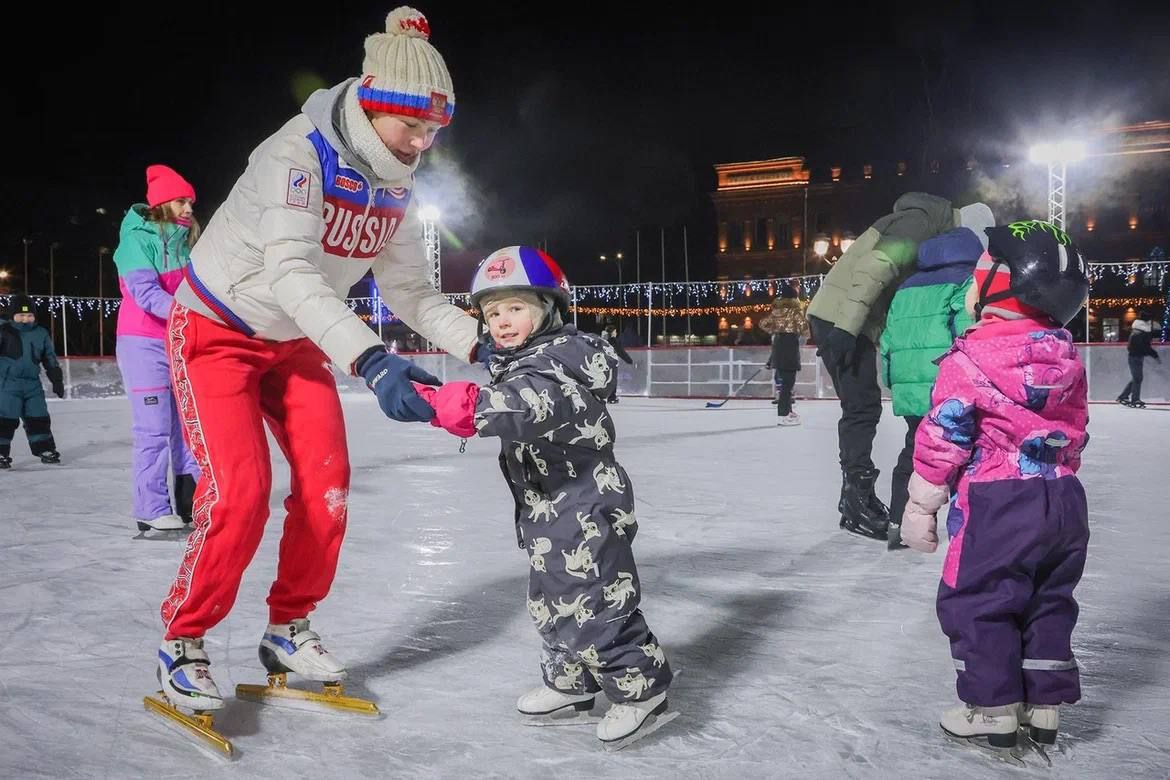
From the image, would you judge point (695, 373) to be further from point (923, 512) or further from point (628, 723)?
point (628, 723)

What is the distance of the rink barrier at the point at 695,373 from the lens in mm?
14391

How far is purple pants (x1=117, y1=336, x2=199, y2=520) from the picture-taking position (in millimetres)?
4242

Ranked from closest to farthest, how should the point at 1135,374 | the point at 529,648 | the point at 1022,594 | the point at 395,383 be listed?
the point at 395,383 → the point at 1022,594 → the point at 529,648 → the point at 1135,374

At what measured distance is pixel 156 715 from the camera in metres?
2.10

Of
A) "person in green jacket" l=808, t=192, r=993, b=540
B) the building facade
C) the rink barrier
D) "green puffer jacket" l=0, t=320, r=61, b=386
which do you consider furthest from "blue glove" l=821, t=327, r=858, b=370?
the building facade

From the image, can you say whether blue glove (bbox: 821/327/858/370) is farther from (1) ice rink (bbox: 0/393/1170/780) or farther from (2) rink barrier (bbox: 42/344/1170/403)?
(2) rink barrier (bbox: 42/344/1170/403)

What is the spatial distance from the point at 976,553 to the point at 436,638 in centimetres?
149

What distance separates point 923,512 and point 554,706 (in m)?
0.91

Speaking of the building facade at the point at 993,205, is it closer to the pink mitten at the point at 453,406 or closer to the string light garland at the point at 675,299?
the string light garland at the point at 675,299

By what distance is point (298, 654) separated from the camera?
227 cm

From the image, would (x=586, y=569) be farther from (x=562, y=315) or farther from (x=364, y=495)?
(x=364, y=495)

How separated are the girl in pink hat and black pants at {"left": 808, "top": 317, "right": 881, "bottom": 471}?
2.91m

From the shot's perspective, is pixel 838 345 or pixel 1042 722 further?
pixel 838 345

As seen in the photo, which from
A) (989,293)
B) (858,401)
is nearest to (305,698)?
(989,293)
